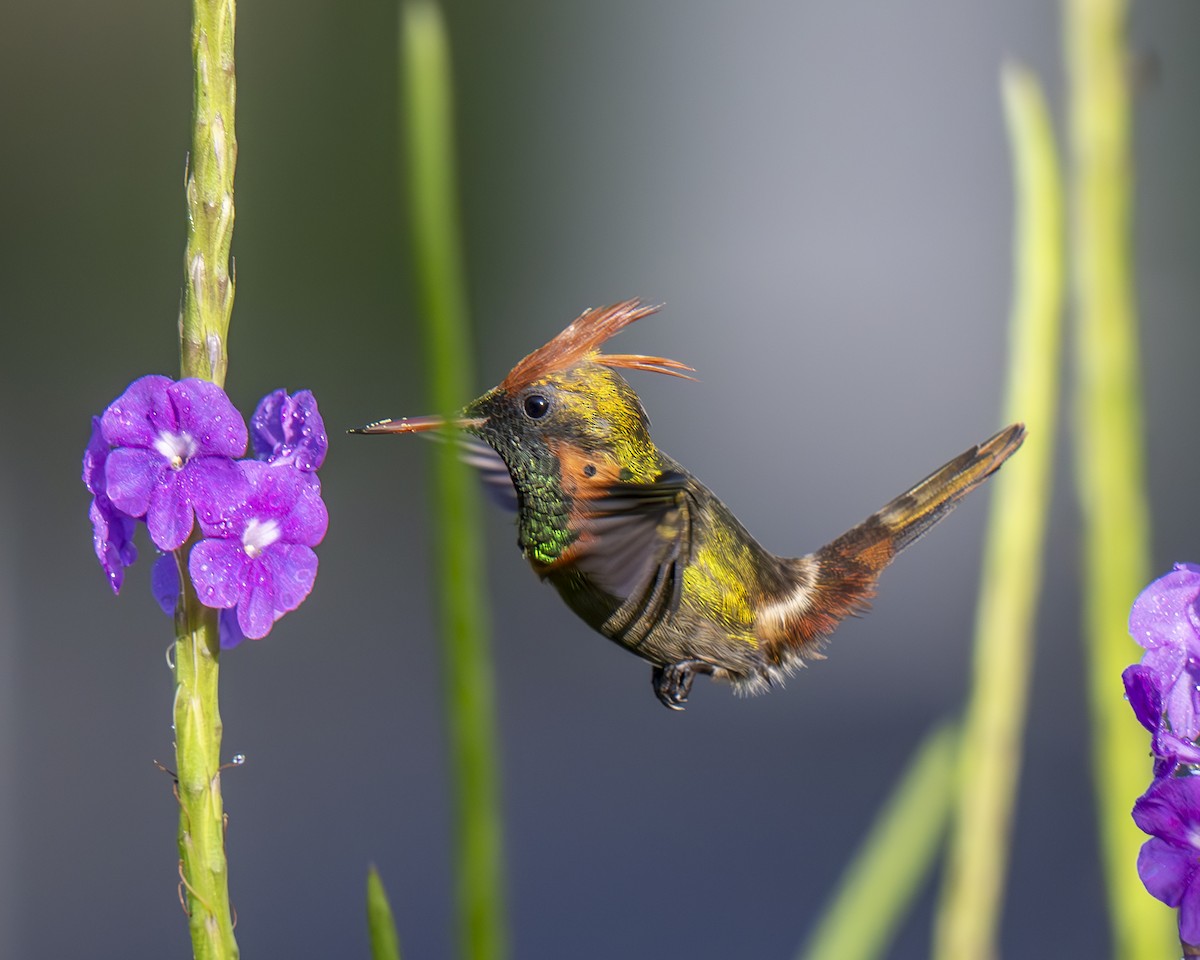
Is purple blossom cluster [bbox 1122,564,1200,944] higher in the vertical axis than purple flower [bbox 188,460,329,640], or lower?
lower

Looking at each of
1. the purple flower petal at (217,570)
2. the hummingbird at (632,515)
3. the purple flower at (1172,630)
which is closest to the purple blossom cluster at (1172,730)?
the purple flower at (1172,630)

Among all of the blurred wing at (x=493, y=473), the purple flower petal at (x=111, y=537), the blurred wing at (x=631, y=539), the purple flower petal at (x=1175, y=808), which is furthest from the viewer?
the blurred wing at (x=493, y=473)

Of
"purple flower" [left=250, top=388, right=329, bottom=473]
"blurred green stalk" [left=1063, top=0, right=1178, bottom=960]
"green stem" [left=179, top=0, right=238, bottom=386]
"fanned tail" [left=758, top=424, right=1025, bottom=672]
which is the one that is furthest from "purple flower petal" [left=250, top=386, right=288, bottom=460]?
"blurred green stalk" [left=1063, top=0, right=1178, bottom=960]

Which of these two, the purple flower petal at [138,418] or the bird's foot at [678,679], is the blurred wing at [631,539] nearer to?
the bird's foot at [678,679]

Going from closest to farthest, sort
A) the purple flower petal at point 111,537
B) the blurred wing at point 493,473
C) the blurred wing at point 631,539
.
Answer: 1. the purple flower petal at point 111,537
2. the blurred wing at point 631,539
3. the blurred wing at point 493,473

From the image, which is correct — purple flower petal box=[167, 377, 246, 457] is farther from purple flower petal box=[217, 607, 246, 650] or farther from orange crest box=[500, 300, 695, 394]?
orange crest box=[500, 300, 695, 394]

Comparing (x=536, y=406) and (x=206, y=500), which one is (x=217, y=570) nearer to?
(x=206, y=500)

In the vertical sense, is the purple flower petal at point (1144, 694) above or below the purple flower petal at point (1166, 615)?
below
